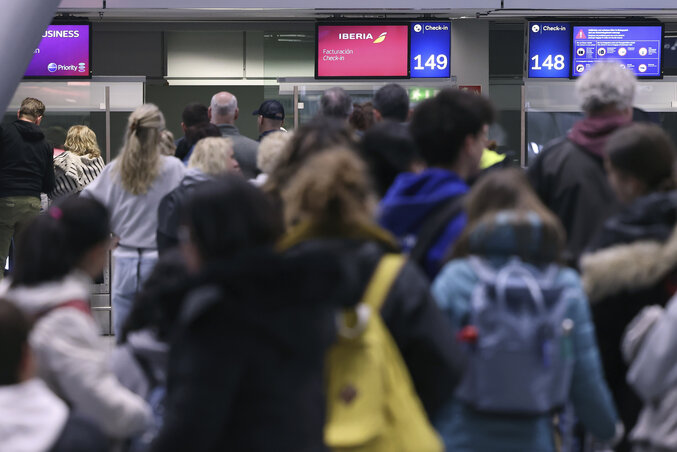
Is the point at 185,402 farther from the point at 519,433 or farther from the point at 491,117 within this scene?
the point at 491,117

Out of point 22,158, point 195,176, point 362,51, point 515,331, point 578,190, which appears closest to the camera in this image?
point 515,331

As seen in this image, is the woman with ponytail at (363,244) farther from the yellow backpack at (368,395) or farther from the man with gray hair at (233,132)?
the man with gray hair at (233,132)

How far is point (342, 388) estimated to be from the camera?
2592 millimetres

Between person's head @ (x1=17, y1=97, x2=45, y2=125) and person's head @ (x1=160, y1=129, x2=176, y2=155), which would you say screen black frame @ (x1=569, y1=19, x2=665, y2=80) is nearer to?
person's head @ (x1=17, y1=97, x2=45, y2=125)

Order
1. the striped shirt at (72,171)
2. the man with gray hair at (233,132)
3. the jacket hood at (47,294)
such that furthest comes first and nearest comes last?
1. the striped shirt at (72,171)
2. the man with gray hair at (233,132)
3. the jacket hood at (47,294)

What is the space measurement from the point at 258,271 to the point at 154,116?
3800 millimetres

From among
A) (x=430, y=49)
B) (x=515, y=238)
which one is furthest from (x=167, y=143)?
(x=430, y=49)

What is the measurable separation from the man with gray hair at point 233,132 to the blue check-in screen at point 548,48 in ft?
18.8

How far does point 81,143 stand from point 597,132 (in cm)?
628

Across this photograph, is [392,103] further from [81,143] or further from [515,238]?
[81,143]

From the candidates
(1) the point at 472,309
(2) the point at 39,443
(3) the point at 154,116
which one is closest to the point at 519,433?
(1) the point at 472,309

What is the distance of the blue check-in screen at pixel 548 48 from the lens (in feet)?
39.5

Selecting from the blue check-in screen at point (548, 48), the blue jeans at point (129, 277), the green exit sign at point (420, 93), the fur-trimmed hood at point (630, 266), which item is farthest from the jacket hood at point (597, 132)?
the blue check-in screen at point (548, 48)

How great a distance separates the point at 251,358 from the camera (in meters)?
2.34
